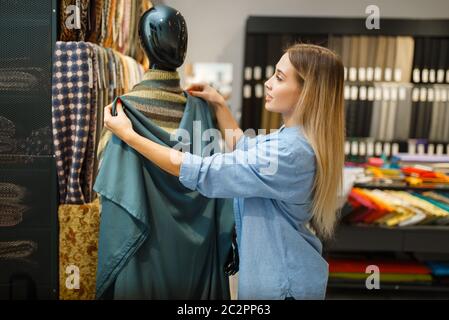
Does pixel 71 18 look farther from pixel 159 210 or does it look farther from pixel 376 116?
pixel 376 116

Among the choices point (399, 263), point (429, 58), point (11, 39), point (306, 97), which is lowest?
point (399, 263)

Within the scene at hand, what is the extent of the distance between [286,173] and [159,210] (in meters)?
0.39

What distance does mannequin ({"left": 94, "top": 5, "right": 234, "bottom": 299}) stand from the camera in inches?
42.9

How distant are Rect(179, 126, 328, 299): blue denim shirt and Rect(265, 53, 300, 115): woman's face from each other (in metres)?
0.07

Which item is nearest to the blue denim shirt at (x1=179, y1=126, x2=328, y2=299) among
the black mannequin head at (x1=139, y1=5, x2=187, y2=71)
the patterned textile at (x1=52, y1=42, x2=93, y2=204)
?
the black mannequin head at (x1=139, y1=5, x2=187, y2=71)

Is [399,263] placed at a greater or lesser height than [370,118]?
lesser

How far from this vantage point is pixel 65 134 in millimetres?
1247

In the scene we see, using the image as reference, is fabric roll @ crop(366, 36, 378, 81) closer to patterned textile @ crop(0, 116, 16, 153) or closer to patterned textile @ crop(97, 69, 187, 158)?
patterned textile @ crop(97, 69, 187, 158)

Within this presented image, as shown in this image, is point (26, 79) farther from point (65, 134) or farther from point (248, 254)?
point (248, 254)

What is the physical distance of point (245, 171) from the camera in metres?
1.04

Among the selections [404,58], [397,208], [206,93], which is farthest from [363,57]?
[206,93]

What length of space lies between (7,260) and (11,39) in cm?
72
